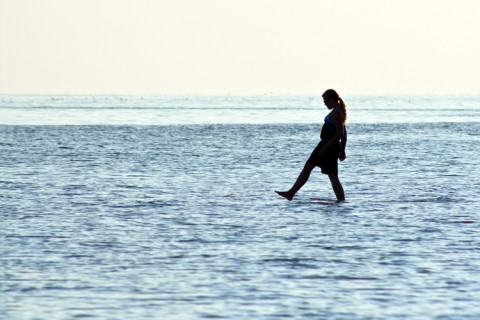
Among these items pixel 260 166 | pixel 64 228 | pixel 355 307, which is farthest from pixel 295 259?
pixel 260 166

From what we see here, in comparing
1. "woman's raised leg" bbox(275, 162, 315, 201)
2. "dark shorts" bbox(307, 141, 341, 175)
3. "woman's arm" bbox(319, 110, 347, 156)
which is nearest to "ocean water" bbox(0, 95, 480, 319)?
"woman's raised leg" bbox(275, 162, 315, 201)

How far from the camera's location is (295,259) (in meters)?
10.8

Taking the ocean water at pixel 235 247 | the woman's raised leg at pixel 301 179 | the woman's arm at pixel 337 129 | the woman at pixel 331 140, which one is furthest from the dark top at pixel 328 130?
the ocean water at pixel 235 247

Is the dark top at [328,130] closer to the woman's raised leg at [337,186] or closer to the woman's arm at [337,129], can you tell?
the woman's arm at [337,129]

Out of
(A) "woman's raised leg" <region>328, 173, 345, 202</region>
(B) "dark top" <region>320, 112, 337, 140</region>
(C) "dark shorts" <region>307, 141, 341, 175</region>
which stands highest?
(B) "dark top" <region>320, 112, 337, 140</region>

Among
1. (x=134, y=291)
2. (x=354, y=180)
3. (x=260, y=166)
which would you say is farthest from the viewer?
(x=260, y=166)

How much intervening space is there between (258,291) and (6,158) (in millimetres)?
20432

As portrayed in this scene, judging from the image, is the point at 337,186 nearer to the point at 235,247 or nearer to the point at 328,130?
the point at 328,130

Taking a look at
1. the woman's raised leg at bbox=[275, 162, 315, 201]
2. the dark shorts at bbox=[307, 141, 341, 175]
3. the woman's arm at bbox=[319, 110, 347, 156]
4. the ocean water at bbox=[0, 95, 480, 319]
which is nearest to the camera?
the ocean water at bbox=[0, 95, 480, 319]

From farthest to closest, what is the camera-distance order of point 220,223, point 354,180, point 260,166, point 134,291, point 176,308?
point 260,166, point 354,180, point 220,223, point 134,291, point 176,308

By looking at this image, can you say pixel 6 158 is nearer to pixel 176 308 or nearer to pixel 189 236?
pixel 189 236

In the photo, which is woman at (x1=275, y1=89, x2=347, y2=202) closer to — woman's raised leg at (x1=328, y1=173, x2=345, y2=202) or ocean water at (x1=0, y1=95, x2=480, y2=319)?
woman's raised leg at (x1=328, y1=173, x2=345, y2=202)

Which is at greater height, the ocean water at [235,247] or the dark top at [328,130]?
the dark top at [328,130]

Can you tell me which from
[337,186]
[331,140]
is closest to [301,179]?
[337,186]
